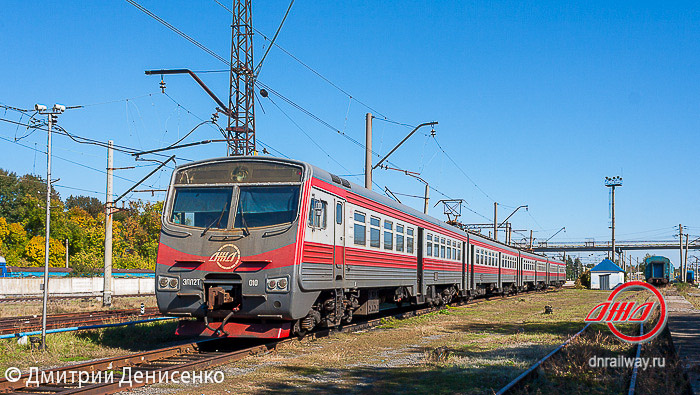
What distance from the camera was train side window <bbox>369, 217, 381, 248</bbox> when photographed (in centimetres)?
1588

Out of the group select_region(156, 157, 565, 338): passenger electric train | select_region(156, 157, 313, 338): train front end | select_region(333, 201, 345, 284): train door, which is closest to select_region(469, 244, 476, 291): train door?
select_region(156, 157, 565, 338): passenger electric train

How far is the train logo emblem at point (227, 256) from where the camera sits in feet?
37.7

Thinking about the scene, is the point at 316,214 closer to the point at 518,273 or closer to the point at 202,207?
the point at 202,207

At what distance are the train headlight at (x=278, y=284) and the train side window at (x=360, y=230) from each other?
360cm

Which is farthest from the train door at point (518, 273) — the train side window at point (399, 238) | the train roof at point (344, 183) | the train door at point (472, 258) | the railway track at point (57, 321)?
the railway track at point (57, 321)

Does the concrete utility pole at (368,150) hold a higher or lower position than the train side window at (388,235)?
higher

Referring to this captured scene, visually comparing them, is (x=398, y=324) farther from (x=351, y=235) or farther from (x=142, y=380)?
(x=142, y=380)

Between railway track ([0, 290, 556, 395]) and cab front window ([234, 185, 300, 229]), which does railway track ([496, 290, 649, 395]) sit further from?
cab front window ([234, 185, 300, 229])

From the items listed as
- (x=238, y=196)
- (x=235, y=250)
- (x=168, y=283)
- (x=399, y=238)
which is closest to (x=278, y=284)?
(x=235, y=250)

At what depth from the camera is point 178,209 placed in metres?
12.3

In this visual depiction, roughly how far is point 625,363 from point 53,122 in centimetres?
1148

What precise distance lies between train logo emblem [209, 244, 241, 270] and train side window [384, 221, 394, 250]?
622 cm

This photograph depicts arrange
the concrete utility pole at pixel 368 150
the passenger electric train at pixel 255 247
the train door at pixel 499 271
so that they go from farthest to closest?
1. the train door at pixel 499 271
2. the concrete utility pole at pixel 368 150
3. the passenger electric train at pixel 255 247

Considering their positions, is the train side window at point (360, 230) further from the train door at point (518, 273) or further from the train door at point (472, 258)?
the train door at point (518, 273)
